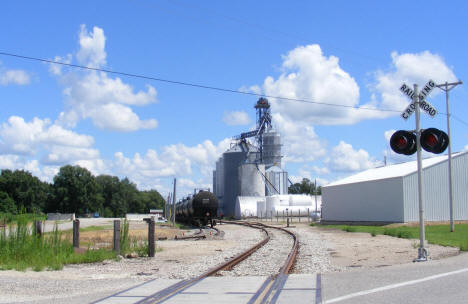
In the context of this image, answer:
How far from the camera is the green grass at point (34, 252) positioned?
1397 cm

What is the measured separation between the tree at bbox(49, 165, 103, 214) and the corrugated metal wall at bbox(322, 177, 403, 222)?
7947 centimetres

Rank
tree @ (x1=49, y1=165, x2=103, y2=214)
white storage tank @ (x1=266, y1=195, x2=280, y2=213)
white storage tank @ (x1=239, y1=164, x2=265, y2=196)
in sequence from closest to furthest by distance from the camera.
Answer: white storage tank @ (x1=266, y1=195, x2=280, y2=213) → white storage tank @ (x1=239, y1=164, x2=265, y2=196) → tree @ (x1=49, y1=165, x2=103, y2=214)

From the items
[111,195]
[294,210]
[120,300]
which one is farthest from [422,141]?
[111,195]

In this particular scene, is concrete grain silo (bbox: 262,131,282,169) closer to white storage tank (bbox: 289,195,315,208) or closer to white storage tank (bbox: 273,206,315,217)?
white storage tank (bbox: 289,195,315,208)

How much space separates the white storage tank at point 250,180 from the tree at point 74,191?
50499mm

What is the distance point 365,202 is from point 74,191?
89.7 meters

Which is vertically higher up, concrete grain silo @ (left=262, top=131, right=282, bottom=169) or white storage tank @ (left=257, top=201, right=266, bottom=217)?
concrete grain silo @ (left=262, top=131, right=282, bottom=169)

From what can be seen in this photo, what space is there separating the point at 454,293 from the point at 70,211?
397 ft

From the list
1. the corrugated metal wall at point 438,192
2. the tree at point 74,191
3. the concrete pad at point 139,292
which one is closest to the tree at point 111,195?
the tree at point 74,191

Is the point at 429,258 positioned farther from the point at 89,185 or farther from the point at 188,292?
the point at 89,185

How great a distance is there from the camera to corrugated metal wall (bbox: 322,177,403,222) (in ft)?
135

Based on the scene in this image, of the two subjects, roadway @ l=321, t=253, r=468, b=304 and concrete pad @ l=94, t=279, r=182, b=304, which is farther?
concrete pad @ l=94, t=279, r=182, b=304

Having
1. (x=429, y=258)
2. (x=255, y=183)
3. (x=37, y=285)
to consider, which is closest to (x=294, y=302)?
(x=37, y=285)

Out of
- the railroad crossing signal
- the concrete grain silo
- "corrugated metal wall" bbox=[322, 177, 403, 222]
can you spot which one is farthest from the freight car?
the concrete grain silo
